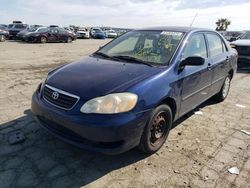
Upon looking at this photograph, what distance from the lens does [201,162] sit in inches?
A: 138

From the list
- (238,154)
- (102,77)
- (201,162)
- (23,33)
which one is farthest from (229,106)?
(23,33)

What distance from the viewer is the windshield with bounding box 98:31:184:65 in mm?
3976

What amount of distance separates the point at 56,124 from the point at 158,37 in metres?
2.22

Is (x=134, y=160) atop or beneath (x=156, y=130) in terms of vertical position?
beneath

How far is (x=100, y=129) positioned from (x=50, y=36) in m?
23.4

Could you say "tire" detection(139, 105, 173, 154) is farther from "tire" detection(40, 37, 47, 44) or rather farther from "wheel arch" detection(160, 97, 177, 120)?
"tire" detection(40, 37, 47, 44)

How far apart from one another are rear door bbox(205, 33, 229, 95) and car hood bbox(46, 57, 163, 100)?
188 centimetres

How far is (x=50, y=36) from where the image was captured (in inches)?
968

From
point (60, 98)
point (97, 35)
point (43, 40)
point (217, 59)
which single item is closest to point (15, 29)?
point (43, 40)

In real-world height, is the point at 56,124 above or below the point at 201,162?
above

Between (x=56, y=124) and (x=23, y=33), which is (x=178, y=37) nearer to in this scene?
(x=56, y=124)

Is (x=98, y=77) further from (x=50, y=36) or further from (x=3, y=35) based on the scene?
(x=3, y=35)

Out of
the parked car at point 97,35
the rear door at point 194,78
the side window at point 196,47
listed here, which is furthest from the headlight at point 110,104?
the parked car at point 97,35

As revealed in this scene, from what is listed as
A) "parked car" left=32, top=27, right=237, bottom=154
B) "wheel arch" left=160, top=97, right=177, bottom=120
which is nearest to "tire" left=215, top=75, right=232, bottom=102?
"parked car" left=32, top=27, right=237, bottom=154
